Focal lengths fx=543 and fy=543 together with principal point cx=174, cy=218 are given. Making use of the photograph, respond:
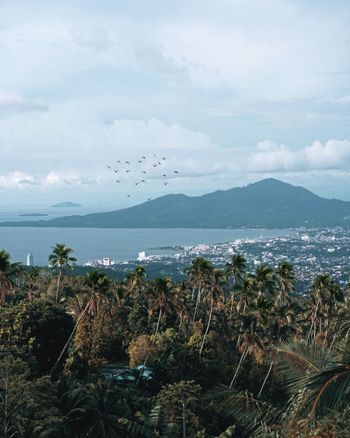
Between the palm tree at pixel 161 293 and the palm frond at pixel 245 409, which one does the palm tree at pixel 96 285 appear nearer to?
the palm tree at pixel 161 293

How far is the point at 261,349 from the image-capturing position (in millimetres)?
37438

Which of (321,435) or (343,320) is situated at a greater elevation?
(343,320)

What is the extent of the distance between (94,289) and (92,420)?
52.2 feet

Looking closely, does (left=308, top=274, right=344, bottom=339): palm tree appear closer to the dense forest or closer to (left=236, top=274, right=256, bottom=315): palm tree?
the dense forest

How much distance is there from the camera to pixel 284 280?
50.3 m

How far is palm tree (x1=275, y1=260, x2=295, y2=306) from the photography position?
50.3 meters

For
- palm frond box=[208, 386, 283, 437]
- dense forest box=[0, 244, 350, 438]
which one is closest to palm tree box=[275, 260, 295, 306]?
dense forest box=[0, 244, 350, 438]

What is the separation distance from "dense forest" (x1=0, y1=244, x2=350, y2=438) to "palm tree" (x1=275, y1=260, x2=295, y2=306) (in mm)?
118

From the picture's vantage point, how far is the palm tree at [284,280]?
165 feet

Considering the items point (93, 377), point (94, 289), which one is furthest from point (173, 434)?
point (94, 289)

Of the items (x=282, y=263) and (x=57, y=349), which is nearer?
(x=57, y=349)

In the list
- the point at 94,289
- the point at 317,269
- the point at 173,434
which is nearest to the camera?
the point at 173,434

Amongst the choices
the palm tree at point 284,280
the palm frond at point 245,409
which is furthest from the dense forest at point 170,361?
the palm tree at point 284,280

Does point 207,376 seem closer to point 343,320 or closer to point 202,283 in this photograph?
point 202,283
